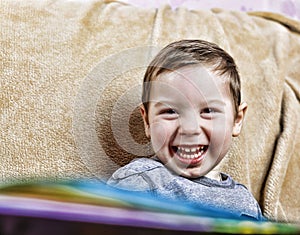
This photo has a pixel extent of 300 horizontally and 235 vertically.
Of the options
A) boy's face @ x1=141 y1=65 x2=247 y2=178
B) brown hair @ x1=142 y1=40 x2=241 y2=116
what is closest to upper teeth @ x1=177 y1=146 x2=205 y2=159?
boy's face @ x1=141 y1=65 x2=247 y2=178

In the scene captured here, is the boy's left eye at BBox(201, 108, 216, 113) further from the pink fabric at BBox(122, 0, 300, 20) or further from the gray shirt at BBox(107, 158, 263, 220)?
the pink fabric at BBox(122, 0, 300, 20)

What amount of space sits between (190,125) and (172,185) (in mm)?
92

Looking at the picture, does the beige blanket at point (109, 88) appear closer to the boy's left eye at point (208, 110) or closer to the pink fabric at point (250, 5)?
the boy's left eye at point (208, 110)

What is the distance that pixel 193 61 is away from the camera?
2.85 ft

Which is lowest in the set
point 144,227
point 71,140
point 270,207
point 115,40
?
point 270,207

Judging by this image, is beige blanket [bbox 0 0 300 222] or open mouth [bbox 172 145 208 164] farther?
beige blanket [bbox 0 0 300 222]

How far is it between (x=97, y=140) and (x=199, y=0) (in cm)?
88

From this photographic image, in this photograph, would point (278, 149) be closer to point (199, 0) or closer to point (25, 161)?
point (25, 161)

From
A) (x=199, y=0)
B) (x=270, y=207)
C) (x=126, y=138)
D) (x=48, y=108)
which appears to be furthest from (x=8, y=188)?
(x=199, y=0)

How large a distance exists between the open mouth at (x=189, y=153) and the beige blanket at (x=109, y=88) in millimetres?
72

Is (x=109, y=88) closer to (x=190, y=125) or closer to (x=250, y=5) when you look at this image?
(x=190, y=125)

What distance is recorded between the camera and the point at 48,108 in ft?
3.61

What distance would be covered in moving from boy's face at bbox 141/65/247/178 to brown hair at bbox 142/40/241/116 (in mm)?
14

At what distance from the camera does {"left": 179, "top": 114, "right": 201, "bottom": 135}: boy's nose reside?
0.83 meters
